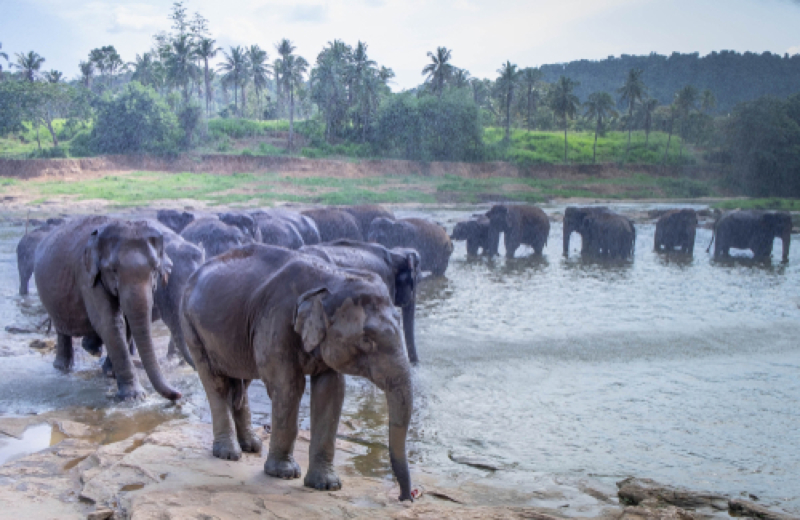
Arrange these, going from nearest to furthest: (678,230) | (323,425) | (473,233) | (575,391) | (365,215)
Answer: (323,425) → (575,391) → (365,215) → (473,233) → (678,230)

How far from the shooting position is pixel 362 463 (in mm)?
5336

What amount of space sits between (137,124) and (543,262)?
46.0 feet

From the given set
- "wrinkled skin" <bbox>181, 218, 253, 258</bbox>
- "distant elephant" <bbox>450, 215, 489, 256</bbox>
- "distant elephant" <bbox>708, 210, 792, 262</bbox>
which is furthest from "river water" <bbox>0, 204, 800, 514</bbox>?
"distant elephant" <bbox>708, 210, 792, 262</bbox>

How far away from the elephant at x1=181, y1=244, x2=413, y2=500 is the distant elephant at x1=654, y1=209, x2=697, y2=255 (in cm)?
1869

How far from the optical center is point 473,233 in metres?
19.6

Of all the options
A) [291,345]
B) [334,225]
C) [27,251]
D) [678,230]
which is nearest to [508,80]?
[678,230]

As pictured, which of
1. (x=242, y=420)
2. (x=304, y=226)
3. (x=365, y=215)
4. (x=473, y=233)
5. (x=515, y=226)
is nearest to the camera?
(x=242, y=420)

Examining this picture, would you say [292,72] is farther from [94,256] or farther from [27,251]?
[94,256]

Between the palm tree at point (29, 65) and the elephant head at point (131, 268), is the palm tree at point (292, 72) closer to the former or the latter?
the palm tree at point (29, 65)

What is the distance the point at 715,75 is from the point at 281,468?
4514cm

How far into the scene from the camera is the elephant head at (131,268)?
20.6 feet

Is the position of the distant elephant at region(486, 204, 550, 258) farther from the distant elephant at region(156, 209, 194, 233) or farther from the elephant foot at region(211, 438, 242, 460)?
the elephant foot at region(211, 438, 242, 460)

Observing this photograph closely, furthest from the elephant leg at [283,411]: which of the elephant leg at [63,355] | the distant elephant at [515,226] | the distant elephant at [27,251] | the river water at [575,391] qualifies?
the distant elephant at [515,226]

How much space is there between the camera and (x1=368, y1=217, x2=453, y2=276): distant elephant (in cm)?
1480
